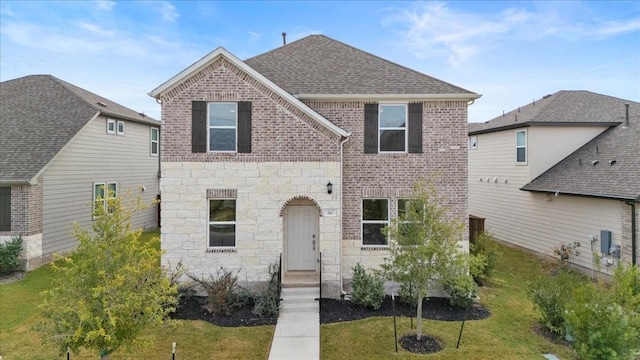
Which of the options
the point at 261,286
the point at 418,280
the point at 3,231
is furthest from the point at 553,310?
the point at 3,231

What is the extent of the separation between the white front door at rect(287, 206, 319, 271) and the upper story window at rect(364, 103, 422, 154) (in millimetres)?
2910

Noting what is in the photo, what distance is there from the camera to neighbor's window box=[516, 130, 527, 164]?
18062 millimetres

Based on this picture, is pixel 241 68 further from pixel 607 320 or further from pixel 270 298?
pixel 607 320

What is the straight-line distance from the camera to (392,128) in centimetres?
1266

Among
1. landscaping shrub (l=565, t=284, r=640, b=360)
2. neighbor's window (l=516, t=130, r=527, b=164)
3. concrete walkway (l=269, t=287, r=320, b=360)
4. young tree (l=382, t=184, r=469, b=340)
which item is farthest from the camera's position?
neighbor's window (l=516, t=130, r=527, b=164)

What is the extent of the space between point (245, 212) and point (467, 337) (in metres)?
6.86

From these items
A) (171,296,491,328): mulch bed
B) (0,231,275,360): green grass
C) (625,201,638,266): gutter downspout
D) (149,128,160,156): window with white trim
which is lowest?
(0,231,275,360): green grass

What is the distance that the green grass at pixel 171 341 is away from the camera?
815 cm

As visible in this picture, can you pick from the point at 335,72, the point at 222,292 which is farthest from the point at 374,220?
the point at 335,72

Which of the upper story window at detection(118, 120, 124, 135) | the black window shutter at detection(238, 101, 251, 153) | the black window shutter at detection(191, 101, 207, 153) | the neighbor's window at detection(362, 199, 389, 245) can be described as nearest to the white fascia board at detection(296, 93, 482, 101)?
the black window shutter at detection(238, 101, 251, 153)

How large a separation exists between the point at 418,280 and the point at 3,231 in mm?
15197

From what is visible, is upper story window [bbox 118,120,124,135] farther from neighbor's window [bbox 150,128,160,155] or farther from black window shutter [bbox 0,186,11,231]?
black window shutter [bbox 0,186,11,231]

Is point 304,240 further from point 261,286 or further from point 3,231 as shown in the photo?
point 3,231

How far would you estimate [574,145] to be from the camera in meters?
17.7
